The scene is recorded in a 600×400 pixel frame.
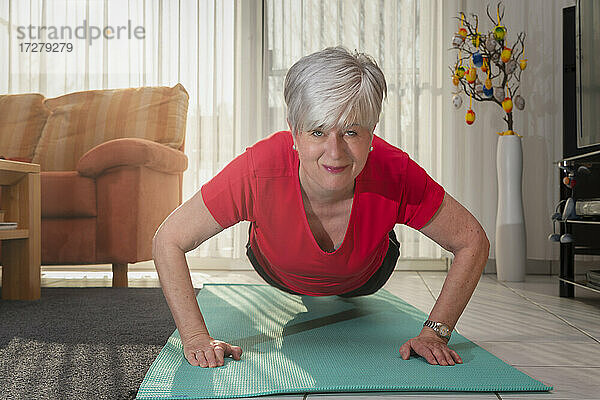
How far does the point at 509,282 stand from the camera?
3.38 m

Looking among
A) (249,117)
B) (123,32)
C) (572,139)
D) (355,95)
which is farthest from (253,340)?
(123,32)

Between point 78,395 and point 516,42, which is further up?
point 516,42

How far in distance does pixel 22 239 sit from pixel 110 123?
117cm

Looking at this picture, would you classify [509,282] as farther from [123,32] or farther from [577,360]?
[123,32]

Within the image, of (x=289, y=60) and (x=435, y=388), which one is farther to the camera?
(x=289, y=60)

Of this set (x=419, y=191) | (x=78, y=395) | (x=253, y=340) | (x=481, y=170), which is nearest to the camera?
(x=78, y=395)

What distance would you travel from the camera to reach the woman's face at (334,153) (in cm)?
136

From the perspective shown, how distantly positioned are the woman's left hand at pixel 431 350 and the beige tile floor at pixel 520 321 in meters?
0.18

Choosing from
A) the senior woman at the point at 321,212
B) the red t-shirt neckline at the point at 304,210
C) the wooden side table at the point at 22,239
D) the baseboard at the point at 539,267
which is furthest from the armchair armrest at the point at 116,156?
the baseboard at the point at 539,267

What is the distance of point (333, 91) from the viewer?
1.33m

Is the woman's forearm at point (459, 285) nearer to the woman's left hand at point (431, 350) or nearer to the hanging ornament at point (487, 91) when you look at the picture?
the woman's left hand at point (431, 350)

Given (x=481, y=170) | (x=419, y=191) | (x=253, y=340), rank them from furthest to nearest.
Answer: (x=481, y=170) → (x=253, y=340) → (x=419, y=191)

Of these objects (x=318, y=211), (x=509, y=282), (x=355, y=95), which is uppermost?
(x=355, y=95)

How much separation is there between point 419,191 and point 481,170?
2.43m
